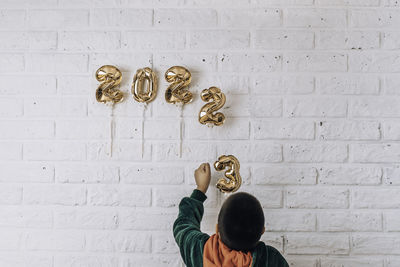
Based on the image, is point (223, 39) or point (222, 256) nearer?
point (222, 256)

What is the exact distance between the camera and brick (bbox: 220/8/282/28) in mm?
1435

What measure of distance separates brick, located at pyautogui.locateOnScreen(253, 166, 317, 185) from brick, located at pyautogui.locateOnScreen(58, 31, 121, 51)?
0.73 m

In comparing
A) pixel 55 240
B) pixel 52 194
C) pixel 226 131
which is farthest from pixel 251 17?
pixel 55 240

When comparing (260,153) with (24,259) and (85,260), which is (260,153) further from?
(24,259)

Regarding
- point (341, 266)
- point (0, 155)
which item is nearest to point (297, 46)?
point (341, 266)

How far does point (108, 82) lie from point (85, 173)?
36cm

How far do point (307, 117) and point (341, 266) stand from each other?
1.86ft

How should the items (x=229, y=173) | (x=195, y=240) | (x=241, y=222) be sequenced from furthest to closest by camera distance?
(x=229, y=173), (x=195, y=240), (x=241, y=222)

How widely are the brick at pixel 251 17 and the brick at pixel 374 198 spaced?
713 mm

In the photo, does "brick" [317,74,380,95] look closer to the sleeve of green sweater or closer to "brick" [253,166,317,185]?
"brick" [253,166,317,185]

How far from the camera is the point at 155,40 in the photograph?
4.75ft

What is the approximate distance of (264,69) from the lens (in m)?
1.43

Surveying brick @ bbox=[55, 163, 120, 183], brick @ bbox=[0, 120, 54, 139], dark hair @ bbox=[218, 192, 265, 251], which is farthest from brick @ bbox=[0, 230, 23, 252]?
dark hair @ bbox=[218, 192, 265, 251]

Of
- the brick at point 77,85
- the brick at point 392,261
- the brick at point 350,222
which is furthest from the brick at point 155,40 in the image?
the brick at point 392,261
